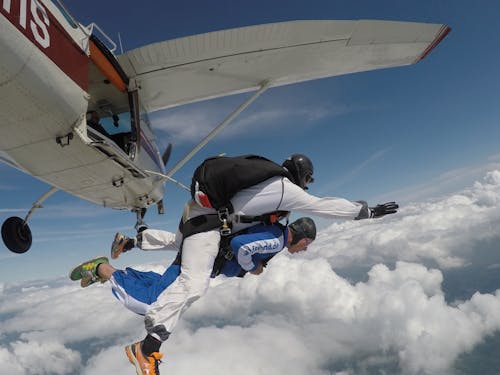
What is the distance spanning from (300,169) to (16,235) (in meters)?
5.27

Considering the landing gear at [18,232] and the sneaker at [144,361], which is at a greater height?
the landing gear at [18,232]

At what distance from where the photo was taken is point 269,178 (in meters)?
2.18

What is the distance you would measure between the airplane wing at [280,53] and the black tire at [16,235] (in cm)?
324

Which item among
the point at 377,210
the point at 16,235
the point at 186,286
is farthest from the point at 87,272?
the point at 16,235

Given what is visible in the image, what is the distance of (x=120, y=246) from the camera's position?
9.73ft

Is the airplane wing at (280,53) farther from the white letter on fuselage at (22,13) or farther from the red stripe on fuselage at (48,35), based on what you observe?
the white letter on fuselage at (22,13)

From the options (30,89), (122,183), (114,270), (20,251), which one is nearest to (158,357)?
(114,270)

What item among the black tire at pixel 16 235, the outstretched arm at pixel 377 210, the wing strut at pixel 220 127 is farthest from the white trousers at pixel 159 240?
the black tire at pixel 16 235

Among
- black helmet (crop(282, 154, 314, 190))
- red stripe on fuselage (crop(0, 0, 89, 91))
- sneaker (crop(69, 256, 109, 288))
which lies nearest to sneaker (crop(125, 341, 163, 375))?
sneaker (crop(69, 256, 109, 288))

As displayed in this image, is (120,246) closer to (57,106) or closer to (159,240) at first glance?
(159,240)

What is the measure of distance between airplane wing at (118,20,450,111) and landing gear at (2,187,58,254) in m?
2.80

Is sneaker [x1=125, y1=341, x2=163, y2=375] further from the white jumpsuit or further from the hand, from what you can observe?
the hand

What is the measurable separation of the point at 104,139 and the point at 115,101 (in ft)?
7.91

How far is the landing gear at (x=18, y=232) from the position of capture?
16.7 feet
